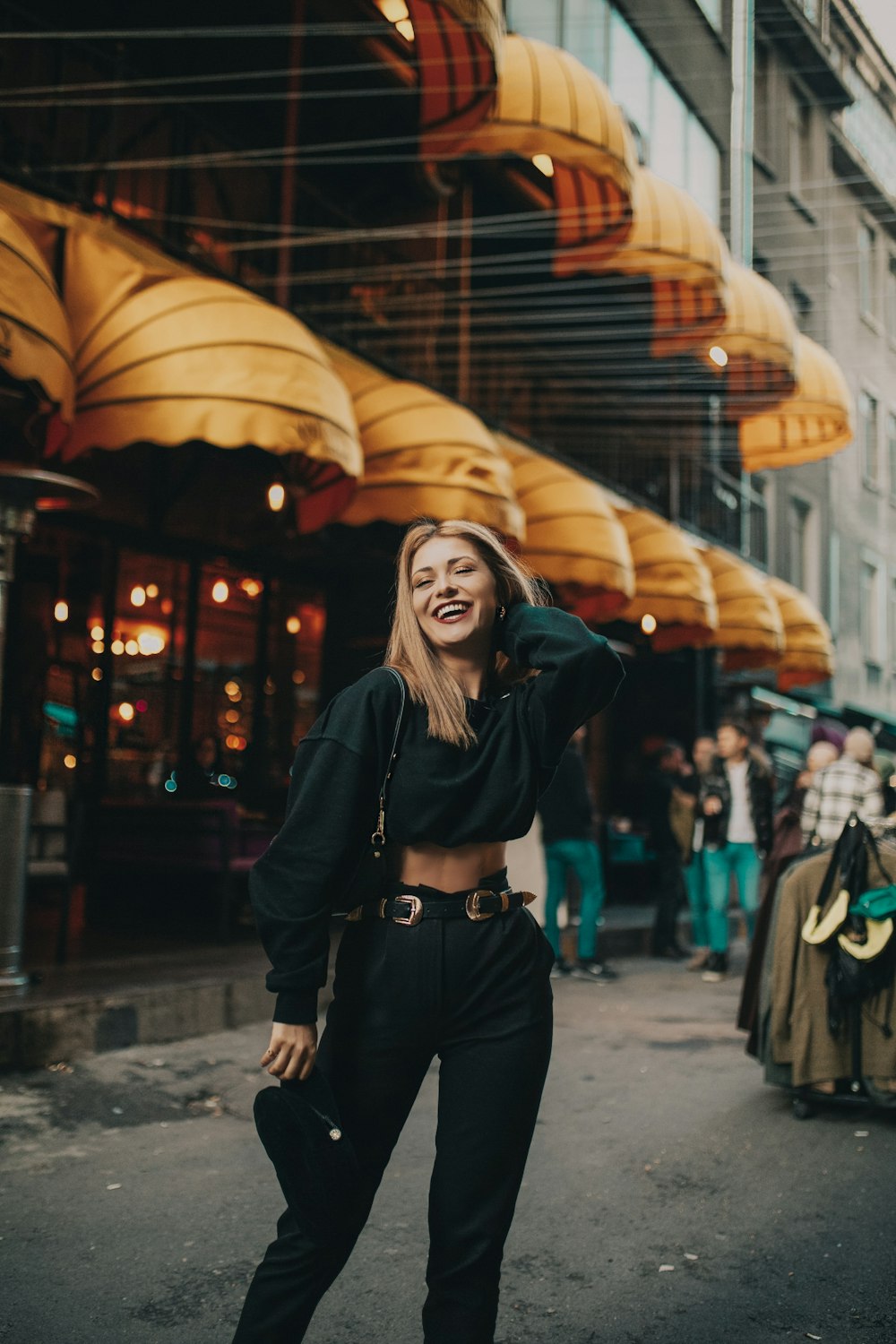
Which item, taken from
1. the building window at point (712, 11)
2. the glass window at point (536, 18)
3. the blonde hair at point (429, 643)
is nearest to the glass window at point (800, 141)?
the building window at point (712, 11)

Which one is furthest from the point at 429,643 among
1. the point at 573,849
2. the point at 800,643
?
the point at 800,643

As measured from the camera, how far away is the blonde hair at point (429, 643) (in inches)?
96.5

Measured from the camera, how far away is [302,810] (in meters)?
2.35

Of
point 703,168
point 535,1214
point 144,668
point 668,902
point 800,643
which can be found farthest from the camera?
point 703,168

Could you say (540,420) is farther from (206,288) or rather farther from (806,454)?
(206,288)

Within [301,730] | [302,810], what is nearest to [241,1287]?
[302,810]

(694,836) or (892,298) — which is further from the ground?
(892,298)

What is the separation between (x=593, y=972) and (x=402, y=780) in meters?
7.38

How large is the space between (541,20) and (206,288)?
26.0ft

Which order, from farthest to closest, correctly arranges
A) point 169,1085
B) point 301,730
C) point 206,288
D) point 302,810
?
point 301,730
point 206,288
point 169,1085
point 302,810

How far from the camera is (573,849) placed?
9039 millimetres

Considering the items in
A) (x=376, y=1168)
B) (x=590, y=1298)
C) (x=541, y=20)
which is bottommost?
(x=590, y=1298)

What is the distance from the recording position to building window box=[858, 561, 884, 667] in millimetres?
25734

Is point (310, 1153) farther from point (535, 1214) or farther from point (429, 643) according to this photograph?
point (535, 1214)
